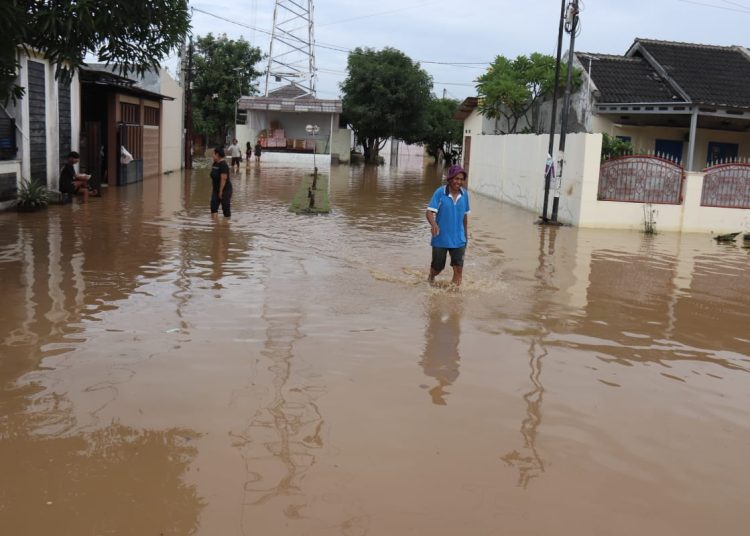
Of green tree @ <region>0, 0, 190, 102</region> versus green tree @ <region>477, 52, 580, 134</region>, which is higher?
green tree @ <region>477, 52, 580, 134</region>

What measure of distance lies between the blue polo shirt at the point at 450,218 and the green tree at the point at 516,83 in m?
18.2

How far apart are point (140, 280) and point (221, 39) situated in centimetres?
4723

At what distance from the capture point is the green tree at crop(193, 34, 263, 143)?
51.5 metres

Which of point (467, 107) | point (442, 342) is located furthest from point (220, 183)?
point (467, 107)

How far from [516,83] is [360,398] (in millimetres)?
23463

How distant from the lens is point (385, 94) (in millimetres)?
49094

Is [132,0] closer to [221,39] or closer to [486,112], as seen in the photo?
[486,112]

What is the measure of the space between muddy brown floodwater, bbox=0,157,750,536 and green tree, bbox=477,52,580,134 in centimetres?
1652

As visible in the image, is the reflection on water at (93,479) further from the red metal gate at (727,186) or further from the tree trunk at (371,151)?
the tree trunk at (371,151)

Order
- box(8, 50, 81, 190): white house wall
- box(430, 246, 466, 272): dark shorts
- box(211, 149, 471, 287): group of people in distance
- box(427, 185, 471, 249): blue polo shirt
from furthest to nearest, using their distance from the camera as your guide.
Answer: box(8, 50, 81, 190): white house wall < box(430, 246, 466, 272): dark shorts < box(427, 185, 471, 249): blue polo shirt < box(211, 149, 471, 287): group of people in distance

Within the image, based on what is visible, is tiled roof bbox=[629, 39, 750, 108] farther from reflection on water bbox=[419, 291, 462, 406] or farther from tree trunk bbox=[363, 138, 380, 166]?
tree trunk bbox=[363, 138, 380, 166]

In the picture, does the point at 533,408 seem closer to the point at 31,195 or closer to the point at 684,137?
the point at 31,195

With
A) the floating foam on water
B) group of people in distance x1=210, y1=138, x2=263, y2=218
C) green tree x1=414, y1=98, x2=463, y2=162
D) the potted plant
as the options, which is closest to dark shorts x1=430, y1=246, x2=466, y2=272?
the floating foam on water

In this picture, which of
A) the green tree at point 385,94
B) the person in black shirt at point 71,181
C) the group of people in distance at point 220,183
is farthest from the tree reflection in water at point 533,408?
the green tree at point 385,94
